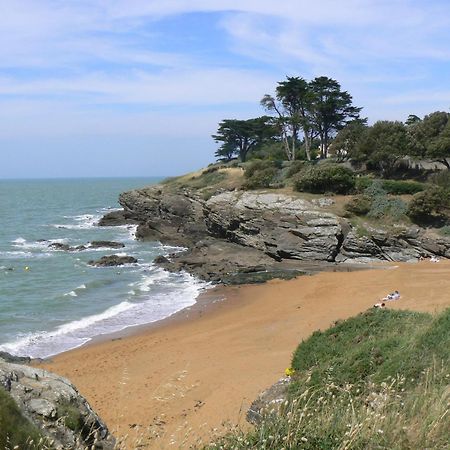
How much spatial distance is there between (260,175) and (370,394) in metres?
36.2

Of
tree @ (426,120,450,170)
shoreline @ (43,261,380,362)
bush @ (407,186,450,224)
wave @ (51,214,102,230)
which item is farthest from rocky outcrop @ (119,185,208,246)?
tree @ (426,120,450,170)

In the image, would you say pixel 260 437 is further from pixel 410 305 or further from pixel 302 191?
pixel 302 191

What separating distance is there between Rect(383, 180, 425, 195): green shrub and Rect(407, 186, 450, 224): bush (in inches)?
101

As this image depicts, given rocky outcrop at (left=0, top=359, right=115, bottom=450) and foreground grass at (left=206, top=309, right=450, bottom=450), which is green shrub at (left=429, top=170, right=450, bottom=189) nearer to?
foreground grass at (left=206, top=309, right=450, bottom=450)

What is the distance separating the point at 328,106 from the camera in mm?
50344

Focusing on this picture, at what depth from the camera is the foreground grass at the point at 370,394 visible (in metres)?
3.94

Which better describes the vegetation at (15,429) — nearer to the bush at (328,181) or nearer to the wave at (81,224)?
the bush at (328,181)

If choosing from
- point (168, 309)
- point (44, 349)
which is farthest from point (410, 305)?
point (44, 349)

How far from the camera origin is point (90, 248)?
4212cm

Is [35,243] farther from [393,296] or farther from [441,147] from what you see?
[393,296]

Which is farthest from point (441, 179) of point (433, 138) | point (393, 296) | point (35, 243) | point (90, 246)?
point (35, 243)

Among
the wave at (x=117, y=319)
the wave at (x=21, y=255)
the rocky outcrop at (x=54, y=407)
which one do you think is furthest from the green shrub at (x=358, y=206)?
the rocky outcrop at (x=54, y=407)

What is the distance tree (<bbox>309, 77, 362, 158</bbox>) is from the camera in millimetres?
50531

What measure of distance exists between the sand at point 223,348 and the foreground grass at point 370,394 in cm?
221
